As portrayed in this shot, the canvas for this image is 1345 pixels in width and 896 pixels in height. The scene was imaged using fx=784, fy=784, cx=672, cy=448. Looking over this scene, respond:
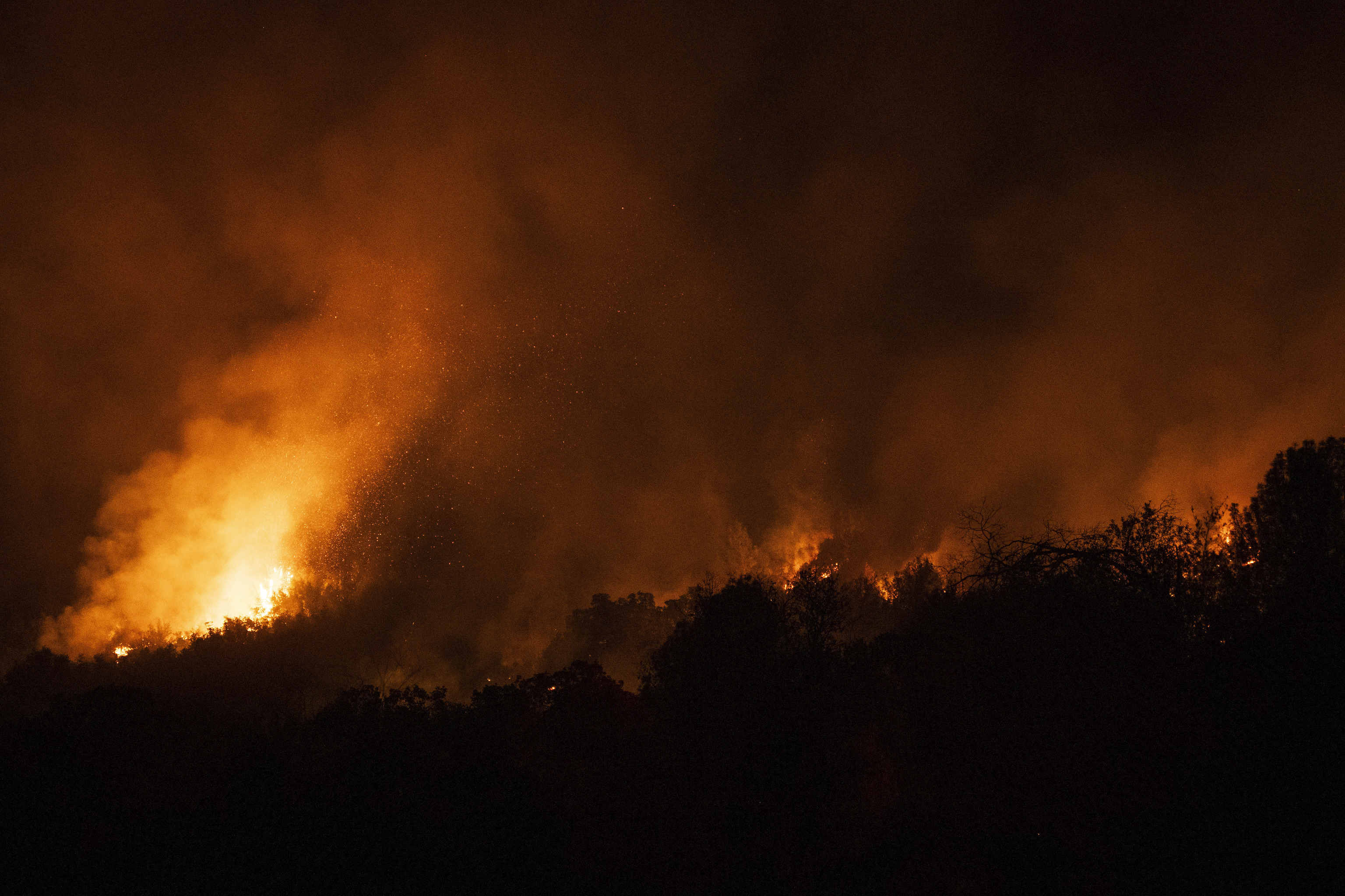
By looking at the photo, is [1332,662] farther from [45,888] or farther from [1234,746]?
[45,888]

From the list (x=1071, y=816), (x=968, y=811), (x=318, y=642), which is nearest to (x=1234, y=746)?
(x=1071, y=816)

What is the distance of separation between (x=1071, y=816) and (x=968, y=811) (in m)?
2.37

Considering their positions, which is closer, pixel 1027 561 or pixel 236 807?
pixel 1027 561

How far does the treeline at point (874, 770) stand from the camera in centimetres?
1376

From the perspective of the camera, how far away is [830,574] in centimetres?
3734

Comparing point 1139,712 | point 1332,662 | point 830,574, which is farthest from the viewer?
point 830,574

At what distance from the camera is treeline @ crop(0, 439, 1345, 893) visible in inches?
542

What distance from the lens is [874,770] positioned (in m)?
19.5

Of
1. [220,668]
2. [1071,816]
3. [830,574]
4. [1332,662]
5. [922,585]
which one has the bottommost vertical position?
[1071,816]

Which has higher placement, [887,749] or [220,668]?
[220,668]

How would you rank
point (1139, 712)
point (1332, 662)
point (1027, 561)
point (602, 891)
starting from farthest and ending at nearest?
1. point (602, 891)
2. point (1139, 712)
3. point (1027, 561)
4. point (1332, 662)

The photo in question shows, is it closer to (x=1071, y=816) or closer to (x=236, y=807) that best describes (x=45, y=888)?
(x=236, y=807)

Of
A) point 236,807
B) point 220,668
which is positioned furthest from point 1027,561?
point 220,668

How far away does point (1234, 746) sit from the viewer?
13711mm
